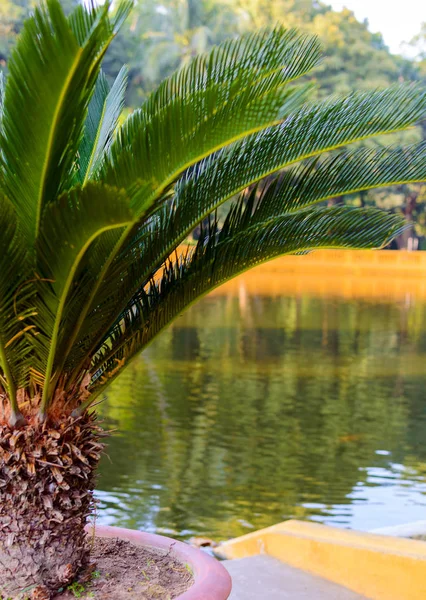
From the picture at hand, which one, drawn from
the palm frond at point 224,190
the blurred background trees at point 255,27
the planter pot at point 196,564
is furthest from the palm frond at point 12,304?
the blurred background trees at point 255,27

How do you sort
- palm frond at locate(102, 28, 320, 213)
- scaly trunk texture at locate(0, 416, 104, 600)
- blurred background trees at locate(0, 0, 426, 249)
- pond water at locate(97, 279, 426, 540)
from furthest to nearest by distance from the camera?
blurred background trees at locate(0, 0, 426, 249) < pond water at locate(97, 279, 426, 540) < scaly trunk texture at locate(0, 416, 104, 600) < palm frond at locate(102, 28, 320, 213)

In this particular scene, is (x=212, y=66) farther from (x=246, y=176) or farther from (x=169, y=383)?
(x=169, y=383)

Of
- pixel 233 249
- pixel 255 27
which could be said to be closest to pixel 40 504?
pixel 233 249

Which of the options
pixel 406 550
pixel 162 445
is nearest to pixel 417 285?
pixel 162 445

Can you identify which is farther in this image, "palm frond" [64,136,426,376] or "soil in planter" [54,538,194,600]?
"soil in planter" [54,538,194,600]

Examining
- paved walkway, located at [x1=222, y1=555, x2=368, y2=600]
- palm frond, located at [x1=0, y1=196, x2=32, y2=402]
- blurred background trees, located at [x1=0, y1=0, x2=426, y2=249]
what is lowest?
paved walkway, located at [x1=222, y1=555, x2=368, y2=600]

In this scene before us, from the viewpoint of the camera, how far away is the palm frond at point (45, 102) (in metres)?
2.40

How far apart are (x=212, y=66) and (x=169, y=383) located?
1068 cm

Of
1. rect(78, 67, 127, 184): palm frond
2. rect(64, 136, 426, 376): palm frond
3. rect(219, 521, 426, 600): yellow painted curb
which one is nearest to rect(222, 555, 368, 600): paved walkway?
rect(219, 521, 426, 600): yellow painted curb

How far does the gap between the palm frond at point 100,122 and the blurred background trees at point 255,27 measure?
42.1 meters

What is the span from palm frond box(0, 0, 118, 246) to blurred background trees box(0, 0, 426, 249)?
43.4 m

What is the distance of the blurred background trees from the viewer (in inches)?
1874

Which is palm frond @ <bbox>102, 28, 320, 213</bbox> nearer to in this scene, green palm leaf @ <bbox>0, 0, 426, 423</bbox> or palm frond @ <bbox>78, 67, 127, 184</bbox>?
green palm leaf @ <bbox>0, 0, 426, 423</bbox>

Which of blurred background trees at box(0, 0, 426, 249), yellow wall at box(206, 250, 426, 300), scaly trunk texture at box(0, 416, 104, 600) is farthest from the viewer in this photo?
blurred background trees at box(0, 0, 426, 249)
